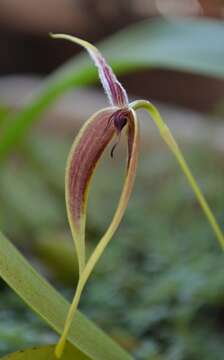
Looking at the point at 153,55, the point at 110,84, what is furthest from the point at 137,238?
the point at 110,84

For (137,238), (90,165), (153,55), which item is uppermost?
(90,165)

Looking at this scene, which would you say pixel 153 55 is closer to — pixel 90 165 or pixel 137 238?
pixel 137 238

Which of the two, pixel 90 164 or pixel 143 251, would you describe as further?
pixel 143 251

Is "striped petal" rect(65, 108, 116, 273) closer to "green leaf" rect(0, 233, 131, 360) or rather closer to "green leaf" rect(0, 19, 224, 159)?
"green leaf" rect(0, 233, 131, 360)

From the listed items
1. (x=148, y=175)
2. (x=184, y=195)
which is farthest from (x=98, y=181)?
(x=184, y=195)

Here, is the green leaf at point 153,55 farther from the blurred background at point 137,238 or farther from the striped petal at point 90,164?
the striped petal at point 90,164

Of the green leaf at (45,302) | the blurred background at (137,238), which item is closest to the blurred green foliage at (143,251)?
the blurred background at (137,238)

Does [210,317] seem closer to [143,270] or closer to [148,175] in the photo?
[143,270]
